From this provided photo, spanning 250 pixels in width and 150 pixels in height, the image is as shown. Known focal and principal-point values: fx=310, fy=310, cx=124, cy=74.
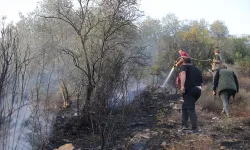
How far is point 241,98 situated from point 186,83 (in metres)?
4.08

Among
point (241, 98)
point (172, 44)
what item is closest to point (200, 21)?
point (172, 44)

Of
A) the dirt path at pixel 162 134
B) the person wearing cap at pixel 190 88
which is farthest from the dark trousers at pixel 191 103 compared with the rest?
the dirt path at pixel 162 134

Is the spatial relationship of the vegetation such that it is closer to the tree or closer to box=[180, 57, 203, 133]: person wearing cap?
box=[180, 57, 203, 133]: person wearing cap

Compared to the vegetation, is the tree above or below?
above

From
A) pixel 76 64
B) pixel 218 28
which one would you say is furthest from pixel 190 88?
pixel 218 28

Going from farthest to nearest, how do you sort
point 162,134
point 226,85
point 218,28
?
point 218,28
point 226,85
point 162,134

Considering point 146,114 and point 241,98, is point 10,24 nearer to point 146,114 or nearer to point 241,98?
point 146,114

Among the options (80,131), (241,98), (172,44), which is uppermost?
(172,44)

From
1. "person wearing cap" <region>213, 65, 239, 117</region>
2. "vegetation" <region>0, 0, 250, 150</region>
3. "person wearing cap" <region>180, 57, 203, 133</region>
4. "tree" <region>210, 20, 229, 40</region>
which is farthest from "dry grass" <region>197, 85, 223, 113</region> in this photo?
"tree" <region>210, 20, 229, 40</region>

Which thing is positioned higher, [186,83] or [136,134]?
[186,83]

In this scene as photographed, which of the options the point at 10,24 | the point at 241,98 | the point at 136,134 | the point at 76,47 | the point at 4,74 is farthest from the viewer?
the point at 76,47

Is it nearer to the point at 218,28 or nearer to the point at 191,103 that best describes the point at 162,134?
the point at 191,103

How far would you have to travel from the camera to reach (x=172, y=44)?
52.3 feet

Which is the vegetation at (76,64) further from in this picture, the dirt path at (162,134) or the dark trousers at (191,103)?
the dark trousers at (191,103)
